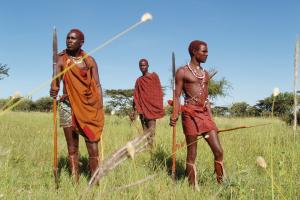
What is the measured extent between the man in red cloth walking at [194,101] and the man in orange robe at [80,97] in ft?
3.46

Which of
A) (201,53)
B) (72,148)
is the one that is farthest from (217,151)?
(72,148)

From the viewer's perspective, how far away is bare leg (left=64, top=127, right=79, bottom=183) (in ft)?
19.7

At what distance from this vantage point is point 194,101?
5.93 m

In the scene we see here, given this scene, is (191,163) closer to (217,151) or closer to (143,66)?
(217,151)

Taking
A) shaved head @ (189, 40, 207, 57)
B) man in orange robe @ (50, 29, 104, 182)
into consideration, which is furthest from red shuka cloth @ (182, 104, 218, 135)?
man in orange robe @ (50, 29, 104, 182)

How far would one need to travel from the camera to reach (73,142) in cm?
613

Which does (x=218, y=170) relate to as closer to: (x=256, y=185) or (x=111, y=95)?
(x=256, y=185)

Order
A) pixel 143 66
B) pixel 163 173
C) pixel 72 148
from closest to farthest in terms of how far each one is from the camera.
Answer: pixel 163 173 < pixel 72 148 < pixel 143 66

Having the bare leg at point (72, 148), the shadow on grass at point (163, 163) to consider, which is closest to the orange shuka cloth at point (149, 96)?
the shadow on grass at point (163, 163)

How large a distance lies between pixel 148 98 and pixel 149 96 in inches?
2.3

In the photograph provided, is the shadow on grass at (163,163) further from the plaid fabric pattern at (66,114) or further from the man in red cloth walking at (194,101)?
the plaid fabric pattern at (66,114)

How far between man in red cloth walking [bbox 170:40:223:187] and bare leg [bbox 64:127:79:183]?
1.35 metres

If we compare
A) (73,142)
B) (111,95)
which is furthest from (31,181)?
(111,95)

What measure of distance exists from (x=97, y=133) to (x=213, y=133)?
148cm
